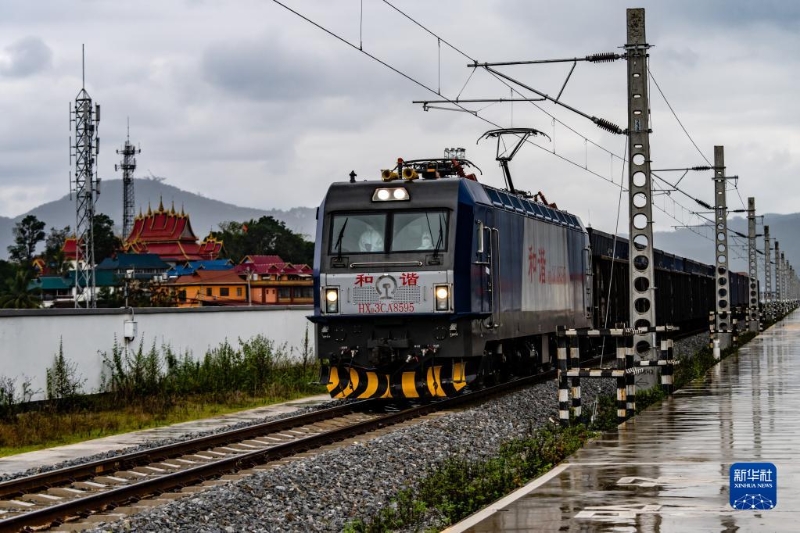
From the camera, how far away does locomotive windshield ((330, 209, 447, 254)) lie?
19844 mm

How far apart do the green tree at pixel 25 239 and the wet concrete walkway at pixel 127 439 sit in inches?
5925

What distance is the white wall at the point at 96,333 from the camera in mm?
21297

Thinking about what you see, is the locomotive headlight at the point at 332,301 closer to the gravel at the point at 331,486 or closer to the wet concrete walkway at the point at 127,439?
the wet concrete walkway at the point at 127,439

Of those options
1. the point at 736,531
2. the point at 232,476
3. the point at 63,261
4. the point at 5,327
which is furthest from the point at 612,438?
the point at 63,261

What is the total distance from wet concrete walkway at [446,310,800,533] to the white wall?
10.6 m

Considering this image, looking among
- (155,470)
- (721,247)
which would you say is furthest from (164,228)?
(155,470)

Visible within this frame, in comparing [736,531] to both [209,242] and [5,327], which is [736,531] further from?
[209,242]

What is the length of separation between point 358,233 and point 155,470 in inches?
282

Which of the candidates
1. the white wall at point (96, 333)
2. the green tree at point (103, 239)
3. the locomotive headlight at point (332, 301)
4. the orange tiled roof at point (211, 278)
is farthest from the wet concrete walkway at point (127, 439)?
the green tree at point (103, 239)

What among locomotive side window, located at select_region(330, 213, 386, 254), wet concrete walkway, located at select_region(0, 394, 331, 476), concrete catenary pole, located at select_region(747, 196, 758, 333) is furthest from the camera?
concrete catenary pole, located at select_region(747, 196, 758, 333)

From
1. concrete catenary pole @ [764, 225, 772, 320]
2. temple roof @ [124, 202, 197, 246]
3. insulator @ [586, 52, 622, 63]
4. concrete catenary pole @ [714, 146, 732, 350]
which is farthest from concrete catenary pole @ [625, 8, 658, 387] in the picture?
temple roof @ [124, 202, 197, 246]

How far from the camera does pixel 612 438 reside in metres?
15.1

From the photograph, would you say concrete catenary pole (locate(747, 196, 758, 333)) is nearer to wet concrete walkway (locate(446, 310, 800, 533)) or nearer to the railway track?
wet concrete walkway (locate(446, 310, 800, 533))

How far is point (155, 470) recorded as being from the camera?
1395 centimetres
